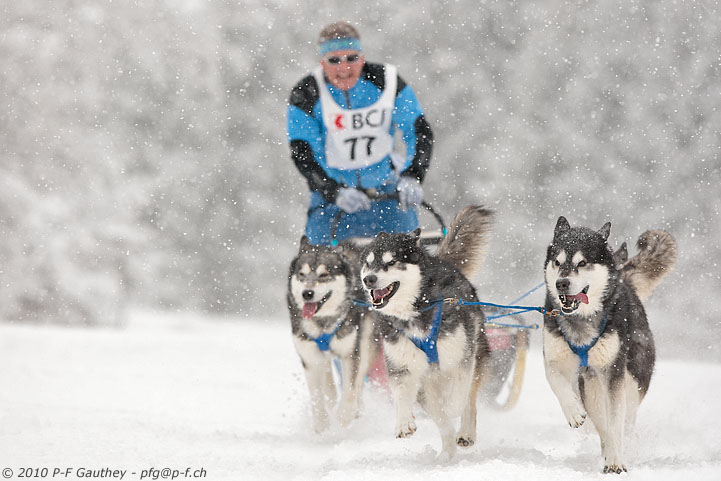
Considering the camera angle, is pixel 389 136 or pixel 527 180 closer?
pixel 389 136

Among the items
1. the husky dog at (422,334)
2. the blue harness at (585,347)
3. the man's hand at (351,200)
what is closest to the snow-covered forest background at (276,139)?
the man's hand at (351,200)

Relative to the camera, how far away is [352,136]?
444 cm

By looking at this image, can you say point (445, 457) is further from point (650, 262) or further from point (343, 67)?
point (343, 67)

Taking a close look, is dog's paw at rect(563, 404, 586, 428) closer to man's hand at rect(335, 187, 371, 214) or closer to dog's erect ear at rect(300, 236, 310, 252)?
man's hand at rect(335, 187, 371, 214)

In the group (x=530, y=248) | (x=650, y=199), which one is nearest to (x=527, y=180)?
(x=530, y=248)

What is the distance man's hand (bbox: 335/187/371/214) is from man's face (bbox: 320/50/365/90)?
65 cm

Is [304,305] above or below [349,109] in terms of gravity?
below

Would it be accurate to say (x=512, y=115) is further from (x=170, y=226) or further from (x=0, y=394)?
(x=0, y=394)

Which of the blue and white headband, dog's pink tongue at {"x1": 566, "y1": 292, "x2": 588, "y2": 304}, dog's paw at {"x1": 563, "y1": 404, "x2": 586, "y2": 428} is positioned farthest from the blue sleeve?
dog's paw at {"x1": 563, "y1": 404, "x2": 586, "y2": 428}

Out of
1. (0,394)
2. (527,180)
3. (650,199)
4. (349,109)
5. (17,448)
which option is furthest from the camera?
(527,180)

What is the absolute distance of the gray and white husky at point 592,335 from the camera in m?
2.99

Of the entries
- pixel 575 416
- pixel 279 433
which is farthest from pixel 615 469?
pixel 279 433

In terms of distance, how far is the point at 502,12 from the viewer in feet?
48.0

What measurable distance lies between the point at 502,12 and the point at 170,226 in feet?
25.8
